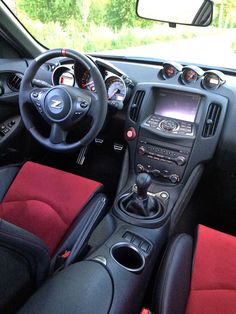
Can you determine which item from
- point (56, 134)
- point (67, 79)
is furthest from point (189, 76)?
point (56, 134)

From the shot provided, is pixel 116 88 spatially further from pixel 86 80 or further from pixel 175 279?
pixel 175 279

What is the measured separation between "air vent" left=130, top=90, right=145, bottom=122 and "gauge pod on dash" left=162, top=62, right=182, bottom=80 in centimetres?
15

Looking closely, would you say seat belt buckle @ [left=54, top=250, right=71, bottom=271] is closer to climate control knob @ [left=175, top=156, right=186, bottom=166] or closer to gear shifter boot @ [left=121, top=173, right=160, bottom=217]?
gear shifter boot @ [left=121, top=173, right=160, bottom=217]

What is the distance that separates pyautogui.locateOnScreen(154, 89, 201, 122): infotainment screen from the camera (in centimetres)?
179

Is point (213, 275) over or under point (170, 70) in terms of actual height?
under

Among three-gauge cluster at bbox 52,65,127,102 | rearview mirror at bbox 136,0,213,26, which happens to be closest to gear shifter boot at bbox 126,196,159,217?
three-gauge cluster at bbox 52,65,127,102

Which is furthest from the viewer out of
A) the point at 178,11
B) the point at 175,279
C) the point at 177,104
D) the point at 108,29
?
the point at 108,29

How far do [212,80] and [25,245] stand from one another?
1.25 metres

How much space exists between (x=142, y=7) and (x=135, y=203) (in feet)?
3.74

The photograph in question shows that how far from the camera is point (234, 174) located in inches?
73.0

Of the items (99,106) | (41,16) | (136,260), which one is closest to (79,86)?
(99,106)

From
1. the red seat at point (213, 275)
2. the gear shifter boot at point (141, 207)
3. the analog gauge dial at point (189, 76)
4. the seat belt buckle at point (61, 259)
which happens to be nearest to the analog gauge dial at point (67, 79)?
the analog gauge dial at point (189, 76)

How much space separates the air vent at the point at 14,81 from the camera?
212 centimetres

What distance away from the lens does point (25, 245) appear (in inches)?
35.8
